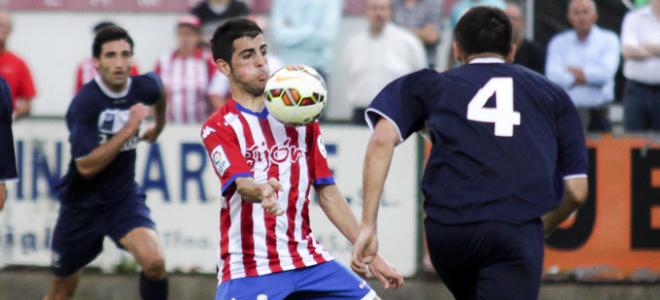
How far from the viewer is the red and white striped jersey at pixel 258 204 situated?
21.1 ft

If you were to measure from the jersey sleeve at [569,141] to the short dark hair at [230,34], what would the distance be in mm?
1428

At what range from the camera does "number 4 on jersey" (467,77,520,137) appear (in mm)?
6109

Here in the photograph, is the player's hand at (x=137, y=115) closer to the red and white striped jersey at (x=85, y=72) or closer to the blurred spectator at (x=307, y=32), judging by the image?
the red and white striped jersey at (x=85, y=72)

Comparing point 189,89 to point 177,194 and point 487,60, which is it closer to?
point 177,194

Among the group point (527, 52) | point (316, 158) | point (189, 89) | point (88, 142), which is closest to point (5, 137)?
point (88, 142)

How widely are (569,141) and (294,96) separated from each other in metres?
1.23

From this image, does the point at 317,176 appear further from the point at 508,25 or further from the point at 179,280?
the point at 179,280

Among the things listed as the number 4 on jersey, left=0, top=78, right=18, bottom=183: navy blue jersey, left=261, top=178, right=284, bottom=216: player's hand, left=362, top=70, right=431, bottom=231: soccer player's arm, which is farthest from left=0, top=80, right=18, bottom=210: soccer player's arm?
the number 4 on jersey

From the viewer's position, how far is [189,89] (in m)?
12.5

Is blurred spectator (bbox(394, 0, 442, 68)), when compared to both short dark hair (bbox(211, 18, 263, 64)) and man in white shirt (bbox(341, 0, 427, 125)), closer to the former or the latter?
man in white shirt (bbox(341, 0, 427, 125))

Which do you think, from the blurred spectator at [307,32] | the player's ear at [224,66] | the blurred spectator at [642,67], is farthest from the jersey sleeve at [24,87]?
the player's ear at [224,66]

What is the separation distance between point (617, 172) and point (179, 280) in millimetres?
3415

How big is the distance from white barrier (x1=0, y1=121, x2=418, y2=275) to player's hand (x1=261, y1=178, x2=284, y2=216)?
4.83 m

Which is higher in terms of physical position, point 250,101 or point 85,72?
point 250,101
